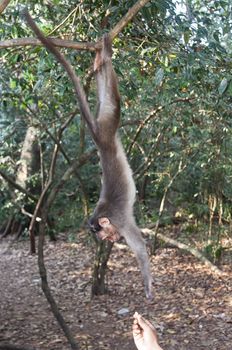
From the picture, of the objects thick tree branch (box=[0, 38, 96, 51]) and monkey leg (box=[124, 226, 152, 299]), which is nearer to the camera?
thick tree branch (box=[0, 38, 96, 51])

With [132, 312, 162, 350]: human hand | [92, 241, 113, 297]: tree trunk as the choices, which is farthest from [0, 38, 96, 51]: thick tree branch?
[92, 241, 113, 297]: tree trunk

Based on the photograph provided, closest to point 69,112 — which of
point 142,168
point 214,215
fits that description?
point 142,168

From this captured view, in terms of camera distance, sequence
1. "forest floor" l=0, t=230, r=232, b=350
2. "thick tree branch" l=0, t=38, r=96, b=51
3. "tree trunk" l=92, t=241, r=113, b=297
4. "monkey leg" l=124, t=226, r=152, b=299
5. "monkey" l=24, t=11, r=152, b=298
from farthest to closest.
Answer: "tree trunk" l=92, t=241, r=113, b=297
"forest floor" l=0, t=230, r=232, b=350
"monkey leg" l=124, t=226, r=152, b=299
"monkey" l=24, t=11, r=152, b=298
"thick tree branch" l=0, t=38, r=96, b=51

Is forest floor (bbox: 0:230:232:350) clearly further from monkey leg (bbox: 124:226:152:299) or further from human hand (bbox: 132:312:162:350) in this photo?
human hand (bbox: 132:312:162:350)

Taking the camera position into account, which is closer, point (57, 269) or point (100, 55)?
point (100, 55)

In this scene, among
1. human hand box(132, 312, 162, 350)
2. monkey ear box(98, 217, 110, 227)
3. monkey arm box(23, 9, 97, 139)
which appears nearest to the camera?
human hand box(132, 312, 162, 350)

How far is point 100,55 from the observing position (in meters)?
3.37

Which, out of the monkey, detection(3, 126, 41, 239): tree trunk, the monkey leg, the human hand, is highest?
detection(3, 126, 41, 239): tree trunk

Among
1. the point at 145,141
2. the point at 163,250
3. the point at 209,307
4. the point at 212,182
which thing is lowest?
the point at 209,307

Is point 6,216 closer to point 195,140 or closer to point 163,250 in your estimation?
point 163,250

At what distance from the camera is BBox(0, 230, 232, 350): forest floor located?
5703mm

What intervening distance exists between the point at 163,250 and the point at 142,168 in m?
2.23

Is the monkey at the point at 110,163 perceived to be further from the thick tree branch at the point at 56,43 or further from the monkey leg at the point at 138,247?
the thick tree branch at the point at 56,43

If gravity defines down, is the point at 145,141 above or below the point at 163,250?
above
